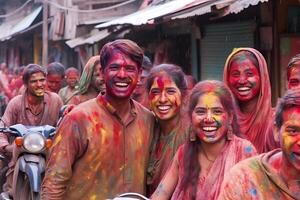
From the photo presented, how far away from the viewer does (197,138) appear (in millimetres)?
3645

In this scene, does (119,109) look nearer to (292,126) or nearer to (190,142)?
Answer: (190,142)

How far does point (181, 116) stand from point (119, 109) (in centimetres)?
41

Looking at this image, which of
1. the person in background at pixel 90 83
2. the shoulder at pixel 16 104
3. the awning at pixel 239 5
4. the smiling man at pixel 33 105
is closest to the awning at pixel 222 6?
the awning at pixel 239 5

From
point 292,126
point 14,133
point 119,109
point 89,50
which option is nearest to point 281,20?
point 14,133

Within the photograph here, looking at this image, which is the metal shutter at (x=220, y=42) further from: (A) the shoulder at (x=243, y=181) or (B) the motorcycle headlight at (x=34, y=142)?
(A) the shoulder at (x=243, y=181)

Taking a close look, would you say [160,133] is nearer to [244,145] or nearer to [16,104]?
[244,145]

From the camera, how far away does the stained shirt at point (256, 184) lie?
105 inches

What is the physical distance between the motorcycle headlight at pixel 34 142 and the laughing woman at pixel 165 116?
160cm

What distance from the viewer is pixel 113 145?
4.09 meters

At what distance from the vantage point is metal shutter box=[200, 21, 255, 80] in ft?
29.8

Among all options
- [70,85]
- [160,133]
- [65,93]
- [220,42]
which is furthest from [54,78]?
[160,133]

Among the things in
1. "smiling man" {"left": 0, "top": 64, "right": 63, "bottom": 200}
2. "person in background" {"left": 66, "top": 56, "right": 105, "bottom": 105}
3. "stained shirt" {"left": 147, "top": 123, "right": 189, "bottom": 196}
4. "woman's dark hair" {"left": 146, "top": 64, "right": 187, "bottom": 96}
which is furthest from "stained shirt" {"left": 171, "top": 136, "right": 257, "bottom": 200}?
"smiling man" {"left": 0, "top": 64, "right": 63, "bottom": 200}

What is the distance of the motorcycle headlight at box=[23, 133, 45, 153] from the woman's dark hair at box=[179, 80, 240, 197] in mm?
2148

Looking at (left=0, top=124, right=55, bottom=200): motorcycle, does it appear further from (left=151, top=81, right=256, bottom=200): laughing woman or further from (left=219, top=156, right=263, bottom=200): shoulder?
(left=219, top=156, right=263, bottom=200): shoulder
